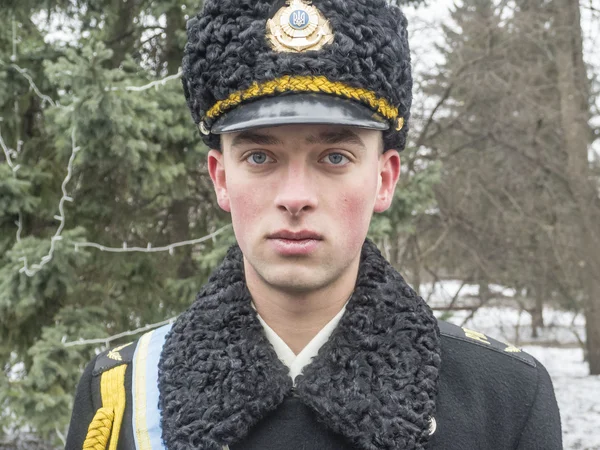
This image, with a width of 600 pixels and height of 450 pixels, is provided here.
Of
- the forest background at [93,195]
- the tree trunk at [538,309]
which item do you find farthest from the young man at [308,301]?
the tree trunk at [538,309]

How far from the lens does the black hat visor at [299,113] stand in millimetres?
1466

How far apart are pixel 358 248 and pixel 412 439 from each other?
45cm

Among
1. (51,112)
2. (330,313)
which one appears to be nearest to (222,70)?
(330,313)

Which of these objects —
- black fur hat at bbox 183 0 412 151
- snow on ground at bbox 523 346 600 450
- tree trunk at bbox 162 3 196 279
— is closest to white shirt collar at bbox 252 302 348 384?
black fur hat at bbox 183 0 412 151

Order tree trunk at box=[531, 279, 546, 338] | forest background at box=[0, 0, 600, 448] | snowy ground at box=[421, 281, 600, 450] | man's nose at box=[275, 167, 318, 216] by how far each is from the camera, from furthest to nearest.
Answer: tree trunk at box=[531, 279, 546, 338]
snowy ground at box=[421, 281, 600, 450]
forest background at box=[0, 0, 600, 448]
man's nose at box=[275, 167, 318, 216]

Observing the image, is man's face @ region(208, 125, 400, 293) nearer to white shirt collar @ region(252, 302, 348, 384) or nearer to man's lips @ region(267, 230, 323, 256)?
man's lips @ region(267, 230, 323, 256)

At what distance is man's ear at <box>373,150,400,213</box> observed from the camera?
5.59ft

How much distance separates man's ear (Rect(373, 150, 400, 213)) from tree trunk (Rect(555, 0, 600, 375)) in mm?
9286

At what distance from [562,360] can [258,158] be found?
1174 cm

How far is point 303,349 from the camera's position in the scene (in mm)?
1655

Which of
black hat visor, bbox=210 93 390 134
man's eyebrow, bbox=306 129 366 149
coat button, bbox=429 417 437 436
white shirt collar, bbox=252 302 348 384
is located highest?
black hat visor, bbox=210 93 390 134

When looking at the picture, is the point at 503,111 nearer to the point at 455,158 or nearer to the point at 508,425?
the point at 455,158

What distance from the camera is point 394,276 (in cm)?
181

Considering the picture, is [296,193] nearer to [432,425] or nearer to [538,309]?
[432,425]
